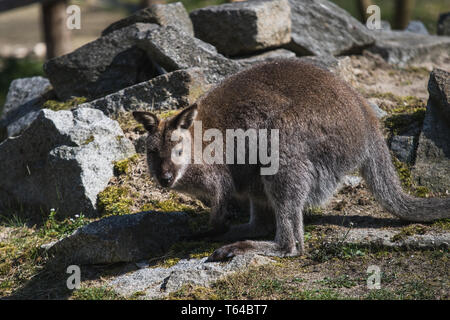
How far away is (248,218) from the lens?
598 centimetres

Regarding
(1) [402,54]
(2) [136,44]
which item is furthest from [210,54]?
(1) [402,54]

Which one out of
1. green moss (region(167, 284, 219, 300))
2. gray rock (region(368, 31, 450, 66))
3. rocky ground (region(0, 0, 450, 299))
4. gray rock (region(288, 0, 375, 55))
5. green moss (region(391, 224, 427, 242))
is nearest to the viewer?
green moss (region(167, 284, 219, 300))

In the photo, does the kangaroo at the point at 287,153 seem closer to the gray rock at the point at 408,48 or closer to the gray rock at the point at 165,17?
the gray rock at the point at 165,17

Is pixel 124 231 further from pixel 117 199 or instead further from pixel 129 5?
pixel 129 5

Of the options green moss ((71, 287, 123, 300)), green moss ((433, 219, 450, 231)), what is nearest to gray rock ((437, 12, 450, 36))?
green moss ((433, 219, 450, 231))

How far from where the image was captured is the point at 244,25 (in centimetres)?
749

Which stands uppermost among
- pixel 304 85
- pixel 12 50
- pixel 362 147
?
pixel 304 85

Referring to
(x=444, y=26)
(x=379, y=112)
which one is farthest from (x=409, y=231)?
(x=444, y=26)

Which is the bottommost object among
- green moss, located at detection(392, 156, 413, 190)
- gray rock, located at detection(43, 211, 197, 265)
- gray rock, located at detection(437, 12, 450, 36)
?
gray rock, located at detection(43, 211, 197, 265)

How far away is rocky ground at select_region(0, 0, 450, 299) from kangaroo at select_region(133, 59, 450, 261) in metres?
0.26

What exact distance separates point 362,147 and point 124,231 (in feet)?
7.41

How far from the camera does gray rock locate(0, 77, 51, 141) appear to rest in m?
7.64

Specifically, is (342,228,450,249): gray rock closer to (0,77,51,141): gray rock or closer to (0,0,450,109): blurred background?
(0,77,51,141): gray rock

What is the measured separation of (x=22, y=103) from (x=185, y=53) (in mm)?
2723
